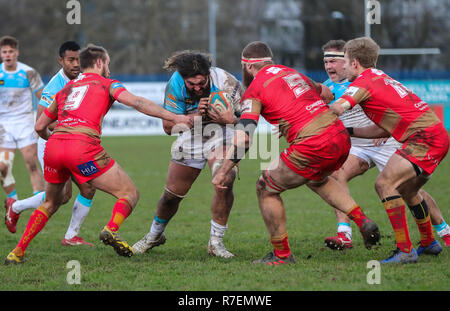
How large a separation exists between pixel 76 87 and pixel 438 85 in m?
20.4

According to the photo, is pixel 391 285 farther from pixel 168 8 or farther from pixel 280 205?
pixel 168 8

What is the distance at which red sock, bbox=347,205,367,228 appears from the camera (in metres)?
5.71

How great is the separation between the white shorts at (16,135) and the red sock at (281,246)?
5.37 metres

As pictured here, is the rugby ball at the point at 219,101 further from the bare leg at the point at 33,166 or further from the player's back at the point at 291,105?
the bare leg at the point at 33,166

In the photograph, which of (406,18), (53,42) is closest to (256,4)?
(406,18)

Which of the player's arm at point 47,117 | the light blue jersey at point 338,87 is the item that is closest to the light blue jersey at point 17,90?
the player's arm at point 47,117

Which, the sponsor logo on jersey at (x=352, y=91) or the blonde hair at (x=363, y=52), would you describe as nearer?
the sponsor logo on jersey at (x=352, y=91)

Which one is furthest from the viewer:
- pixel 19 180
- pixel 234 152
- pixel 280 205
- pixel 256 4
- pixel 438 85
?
pixel 256 4

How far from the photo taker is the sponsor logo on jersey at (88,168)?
5.80 m

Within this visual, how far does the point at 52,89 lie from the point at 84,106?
1435mm

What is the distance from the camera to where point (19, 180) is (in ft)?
43.2

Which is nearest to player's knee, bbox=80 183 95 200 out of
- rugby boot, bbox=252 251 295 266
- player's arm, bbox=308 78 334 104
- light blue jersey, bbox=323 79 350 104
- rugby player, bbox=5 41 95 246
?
rugby player, bbox=5 41 95 246

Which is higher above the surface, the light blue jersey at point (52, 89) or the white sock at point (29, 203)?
the light blue jersey at point (52, 89)

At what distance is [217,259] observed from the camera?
6363 mm
